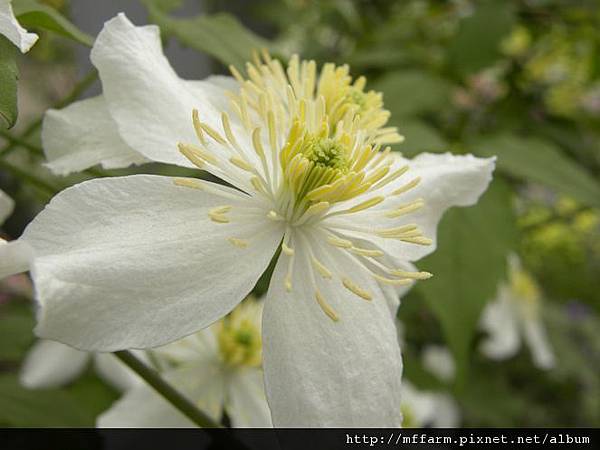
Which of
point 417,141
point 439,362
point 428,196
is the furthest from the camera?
point 439,362

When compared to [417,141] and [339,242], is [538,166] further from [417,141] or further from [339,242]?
[339,242]

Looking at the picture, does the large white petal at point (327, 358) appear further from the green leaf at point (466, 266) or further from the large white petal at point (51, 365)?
the large white petal at point (51, 365)

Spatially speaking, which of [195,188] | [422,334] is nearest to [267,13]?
[422,334]

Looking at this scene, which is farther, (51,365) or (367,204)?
(51,365)

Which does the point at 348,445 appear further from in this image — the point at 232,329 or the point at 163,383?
the point at 232,329

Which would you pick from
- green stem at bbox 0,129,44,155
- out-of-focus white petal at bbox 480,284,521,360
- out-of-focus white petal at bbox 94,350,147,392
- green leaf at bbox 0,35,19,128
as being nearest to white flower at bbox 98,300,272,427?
out-of-focus white petal at bbox 94,350,147,392

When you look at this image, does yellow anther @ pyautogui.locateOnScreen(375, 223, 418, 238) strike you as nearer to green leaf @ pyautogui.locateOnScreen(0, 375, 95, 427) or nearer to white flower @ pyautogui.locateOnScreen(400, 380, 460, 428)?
green leaf @ pyautogui.locateOnScreen(0, 375, 95, 427)

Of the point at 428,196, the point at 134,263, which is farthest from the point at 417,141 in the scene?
the point at 134,263
